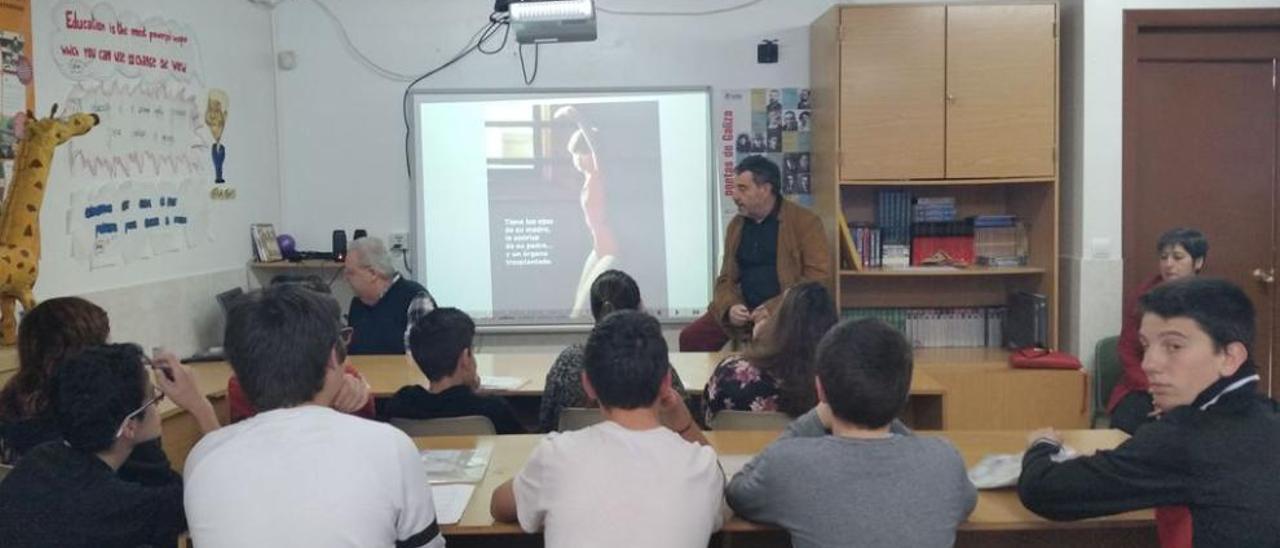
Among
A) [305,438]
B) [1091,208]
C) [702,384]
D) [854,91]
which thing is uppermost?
[854,91]

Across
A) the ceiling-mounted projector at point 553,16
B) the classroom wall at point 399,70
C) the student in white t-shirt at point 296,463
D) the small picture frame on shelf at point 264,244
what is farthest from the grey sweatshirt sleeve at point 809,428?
the small picture frame on shelf at point 264,244

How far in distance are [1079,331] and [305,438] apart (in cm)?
450

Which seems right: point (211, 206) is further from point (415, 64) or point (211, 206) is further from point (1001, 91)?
point (1001, 91)

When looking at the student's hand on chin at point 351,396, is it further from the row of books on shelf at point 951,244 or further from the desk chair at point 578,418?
the row of books on shelf at point 951,244

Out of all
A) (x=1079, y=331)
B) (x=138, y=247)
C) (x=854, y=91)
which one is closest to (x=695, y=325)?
(x=854, y=91)

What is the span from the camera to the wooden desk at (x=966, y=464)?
233 centimetres

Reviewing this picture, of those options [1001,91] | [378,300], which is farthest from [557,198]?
[1001,91]

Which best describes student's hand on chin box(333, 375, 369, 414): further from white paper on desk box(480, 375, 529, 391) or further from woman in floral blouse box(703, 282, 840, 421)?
white paper on desk box(480, 375, 529, 391)

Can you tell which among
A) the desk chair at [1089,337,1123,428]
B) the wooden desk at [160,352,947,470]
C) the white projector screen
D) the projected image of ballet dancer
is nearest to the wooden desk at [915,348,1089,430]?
the desk chair at [1089,337,1123,428]

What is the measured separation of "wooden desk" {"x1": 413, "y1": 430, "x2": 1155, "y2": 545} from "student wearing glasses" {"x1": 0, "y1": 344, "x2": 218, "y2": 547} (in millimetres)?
600

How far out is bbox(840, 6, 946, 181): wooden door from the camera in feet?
17.9

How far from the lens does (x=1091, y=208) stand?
17.9 ft

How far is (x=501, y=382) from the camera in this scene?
13.6 feet

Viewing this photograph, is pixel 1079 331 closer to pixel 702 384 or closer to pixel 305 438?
pixel 702 384
